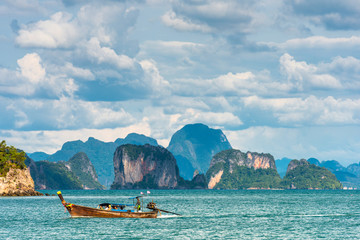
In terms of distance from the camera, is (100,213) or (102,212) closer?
(102,212)

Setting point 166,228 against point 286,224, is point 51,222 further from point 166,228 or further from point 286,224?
point 286,224

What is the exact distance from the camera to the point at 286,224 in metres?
95.4

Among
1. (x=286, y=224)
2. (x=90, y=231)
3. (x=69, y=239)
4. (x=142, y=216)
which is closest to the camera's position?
(x=69, y=239)

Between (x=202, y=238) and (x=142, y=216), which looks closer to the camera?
(x=202, y=238)

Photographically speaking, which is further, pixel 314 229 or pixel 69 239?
pixel 314 229

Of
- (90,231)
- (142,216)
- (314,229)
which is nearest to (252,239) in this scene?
(314,229)

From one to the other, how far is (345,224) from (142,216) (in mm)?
35838

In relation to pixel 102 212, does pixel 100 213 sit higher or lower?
lower

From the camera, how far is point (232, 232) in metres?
83.2

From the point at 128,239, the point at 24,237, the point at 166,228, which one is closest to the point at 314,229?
the point at 166,228

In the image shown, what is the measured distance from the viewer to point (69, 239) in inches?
2948

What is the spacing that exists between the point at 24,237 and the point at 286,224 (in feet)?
144

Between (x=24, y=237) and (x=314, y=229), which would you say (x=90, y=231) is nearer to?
(x=24, y=237)

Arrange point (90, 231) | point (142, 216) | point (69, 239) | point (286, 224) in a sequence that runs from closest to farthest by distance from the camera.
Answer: point (69, 239) < point (90, 231) < point (286, 224) < point (142, 216)
